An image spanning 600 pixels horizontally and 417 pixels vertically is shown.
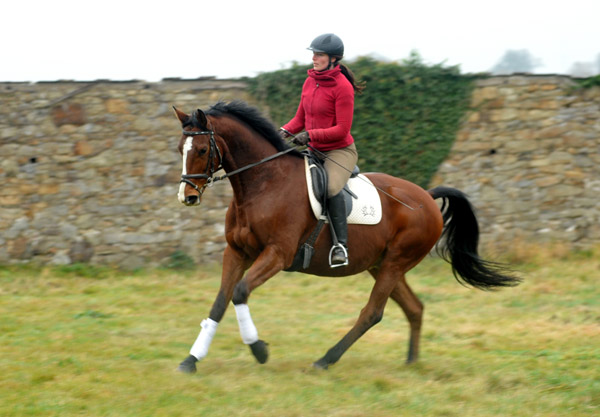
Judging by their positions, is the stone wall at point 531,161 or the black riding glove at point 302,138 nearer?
the black riding glove at point 302,138

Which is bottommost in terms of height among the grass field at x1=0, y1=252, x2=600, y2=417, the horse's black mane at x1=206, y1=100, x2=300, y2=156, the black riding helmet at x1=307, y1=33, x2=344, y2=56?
the grass field at x1=0, y1=252, x2=600, y2=417

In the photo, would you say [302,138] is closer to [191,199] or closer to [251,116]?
[251,116]

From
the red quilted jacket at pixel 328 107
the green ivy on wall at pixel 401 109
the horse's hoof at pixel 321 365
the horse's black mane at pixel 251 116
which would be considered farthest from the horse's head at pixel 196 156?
the green ivy on wall at pixel 401 109

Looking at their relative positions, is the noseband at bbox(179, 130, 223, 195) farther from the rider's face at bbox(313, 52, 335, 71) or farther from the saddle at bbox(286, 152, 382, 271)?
the rider's face at bbox(313, 52, 335, 71)

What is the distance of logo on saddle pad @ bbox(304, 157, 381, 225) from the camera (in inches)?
240

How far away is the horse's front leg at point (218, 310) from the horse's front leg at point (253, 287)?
211 mm

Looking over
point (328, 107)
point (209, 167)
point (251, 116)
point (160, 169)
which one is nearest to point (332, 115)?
point (328, 107)

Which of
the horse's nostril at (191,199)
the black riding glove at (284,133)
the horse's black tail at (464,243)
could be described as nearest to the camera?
the horse's nostril at (191,199)

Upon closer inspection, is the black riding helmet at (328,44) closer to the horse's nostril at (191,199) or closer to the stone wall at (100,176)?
the horse's nostril at (191,199)

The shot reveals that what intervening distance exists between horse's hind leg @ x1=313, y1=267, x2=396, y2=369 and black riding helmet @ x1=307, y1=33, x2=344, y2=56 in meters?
2.12

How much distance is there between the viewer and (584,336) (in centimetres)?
759

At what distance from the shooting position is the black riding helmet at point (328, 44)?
6.05 m

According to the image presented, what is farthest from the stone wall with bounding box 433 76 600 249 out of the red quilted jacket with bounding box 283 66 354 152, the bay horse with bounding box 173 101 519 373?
the red quilted jacket with bounding box 283 66 354 152

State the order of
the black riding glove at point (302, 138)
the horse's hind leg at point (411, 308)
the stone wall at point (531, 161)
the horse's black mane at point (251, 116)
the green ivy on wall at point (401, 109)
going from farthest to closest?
the stone wall at point (531, 161), the green ivy on wall at point (401, 109), the horse's hind leg at point (411, 308), the black riding glove at point (302, 138), the horse's black mane at point (251, 116)
